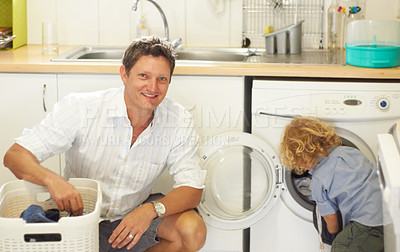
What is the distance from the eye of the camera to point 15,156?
217cm

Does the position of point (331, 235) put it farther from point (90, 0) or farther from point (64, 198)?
point (90, 0)

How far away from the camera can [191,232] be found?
7.60 feet

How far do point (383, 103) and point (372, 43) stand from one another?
1.15ft

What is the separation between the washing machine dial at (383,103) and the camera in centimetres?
254

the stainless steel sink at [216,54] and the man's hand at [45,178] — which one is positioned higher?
the stainless steel sink at [216,54]

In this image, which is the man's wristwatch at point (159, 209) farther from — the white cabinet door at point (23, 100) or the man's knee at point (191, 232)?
the white cabinet door at point (23, 100)

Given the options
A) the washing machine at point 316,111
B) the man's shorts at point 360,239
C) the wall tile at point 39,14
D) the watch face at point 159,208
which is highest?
the wall tile at point 39,14

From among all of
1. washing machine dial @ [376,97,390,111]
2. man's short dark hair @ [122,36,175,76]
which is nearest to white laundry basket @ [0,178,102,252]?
man's short dark hair @ [122,36,175,76]

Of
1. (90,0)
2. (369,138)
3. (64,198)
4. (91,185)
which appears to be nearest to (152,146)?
(91,185)

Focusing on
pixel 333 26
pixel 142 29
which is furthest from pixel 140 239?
pixel 333 26

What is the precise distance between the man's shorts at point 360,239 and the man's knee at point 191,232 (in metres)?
0.56

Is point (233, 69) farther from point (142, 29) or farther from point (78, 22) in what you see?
point (78, 22)

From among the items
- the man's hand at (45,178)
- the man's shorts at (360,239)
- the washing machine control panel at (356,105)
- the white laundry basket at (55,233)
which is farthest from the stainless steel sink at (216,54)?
the white laundry basket at (55,233)

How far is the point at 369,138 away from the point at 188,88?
0.83m
